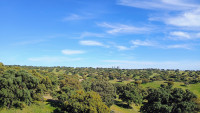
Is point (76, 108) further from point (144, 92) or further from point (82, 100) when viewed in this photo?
point (144, 92)

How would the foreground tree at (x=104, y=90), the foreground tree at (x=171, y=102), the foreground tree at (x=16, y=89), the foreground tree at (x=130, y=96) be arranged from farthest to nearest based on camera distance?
1. the foreground tree at (x=130, y=96)
2. the foreground tree at (x=104, y=90)
3. the foreground tree at (x=16, y=89)
4. the foreground tree at (x=171, y=102)

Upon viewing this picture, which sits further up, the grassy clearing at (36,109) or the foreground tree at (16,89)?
the foreground tree at (16,89)

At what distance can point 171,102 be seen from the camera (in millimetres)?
47875

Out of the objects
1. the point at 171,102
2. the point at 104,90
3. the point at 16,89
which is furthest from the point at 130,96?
the point at 16,89

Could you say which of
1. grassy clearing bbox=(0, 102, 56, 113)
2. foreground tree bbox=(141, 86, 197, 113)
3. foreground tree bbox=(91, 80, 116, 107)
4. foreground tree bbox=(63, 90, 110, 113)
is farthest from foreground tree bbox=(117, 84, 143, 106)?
grassy clearing bbox=(0, 102, 56, 113)


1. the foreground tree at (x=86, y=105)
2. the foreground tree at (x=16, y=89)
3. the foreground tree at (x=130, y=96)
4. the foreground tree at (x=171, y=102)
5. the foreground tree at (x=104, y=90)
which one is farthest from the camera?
the foreground tree at (x=130, y=96)

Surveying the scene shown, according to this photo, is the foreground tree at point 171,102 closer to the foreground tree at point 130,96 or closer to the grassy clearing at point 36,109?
the foreground tree at point 130,96

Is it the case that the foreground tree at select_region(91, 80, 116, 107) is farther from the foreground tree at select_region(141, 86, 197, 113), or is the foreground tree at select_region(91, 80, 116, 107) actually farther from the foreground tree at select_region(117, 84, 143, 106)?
the foreground tree at select_region(141, 86, 197, 113)

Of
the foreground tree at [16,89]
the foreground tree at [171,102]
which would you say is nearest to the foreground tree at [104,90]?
the foreground tree at [171,102]

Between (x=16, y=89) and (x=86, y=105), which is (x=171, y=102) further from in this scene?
(x=16, y=89)

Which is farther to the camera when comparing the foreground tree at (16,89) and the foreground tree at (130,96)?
the foreground tree at (130,96)

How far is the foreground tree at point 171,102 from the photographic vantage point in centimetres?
4432

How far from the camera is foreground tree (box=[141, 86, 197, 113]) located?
44.3m

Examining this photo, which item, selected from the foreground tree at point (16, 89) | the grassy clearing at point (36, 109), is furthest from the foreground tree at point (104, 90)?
the foreground tree at point (16, 89)
